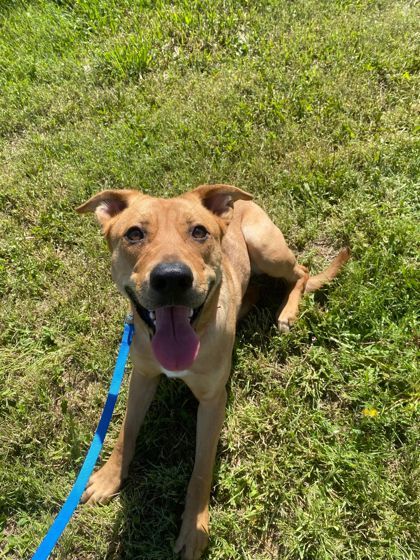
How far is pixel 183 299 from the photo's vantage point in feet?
8.58

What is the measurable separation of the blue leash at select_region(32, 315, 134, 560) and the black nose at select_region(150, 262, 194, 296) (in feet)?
Answer: 2.73

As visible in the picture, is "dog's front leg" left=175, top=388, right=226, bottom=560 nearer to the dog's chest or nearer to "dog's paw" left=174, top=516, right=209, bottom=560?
"dog's paw" left=174, top=516, right=209, bottom=560

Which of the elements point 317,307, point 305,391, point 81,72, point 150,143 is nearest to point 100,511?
point 305,391

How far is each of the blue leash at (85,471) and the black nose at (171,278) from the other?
83 cm

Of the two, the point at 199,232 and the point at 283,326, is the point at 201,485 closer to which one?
the point at 283,326

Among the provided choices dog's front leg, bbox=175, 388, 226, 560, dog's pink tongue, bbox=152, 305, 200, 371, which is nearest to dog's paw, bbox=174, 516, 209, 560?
dog's front leg, bbox=175, 388, 226, 560

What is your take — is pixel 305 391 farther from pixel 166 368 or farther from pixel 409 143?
pixel 409 143

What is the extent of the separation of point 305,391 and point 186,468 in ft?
3.57

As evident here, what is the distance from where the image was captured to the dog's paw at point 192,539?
10.3ft

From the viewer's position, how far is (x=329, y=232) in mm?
4645

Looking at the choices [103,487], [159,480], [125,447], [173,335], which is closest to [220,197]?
[173,335]

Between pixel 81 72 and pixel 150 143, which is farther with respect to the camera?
pixel 81 72

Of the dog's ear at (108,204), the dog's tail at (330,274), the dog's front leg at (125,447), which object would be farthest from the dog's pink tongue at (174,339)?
the dog's tail at (330,274)

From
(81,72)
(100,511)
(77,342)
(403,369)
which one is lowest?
(403,369)
